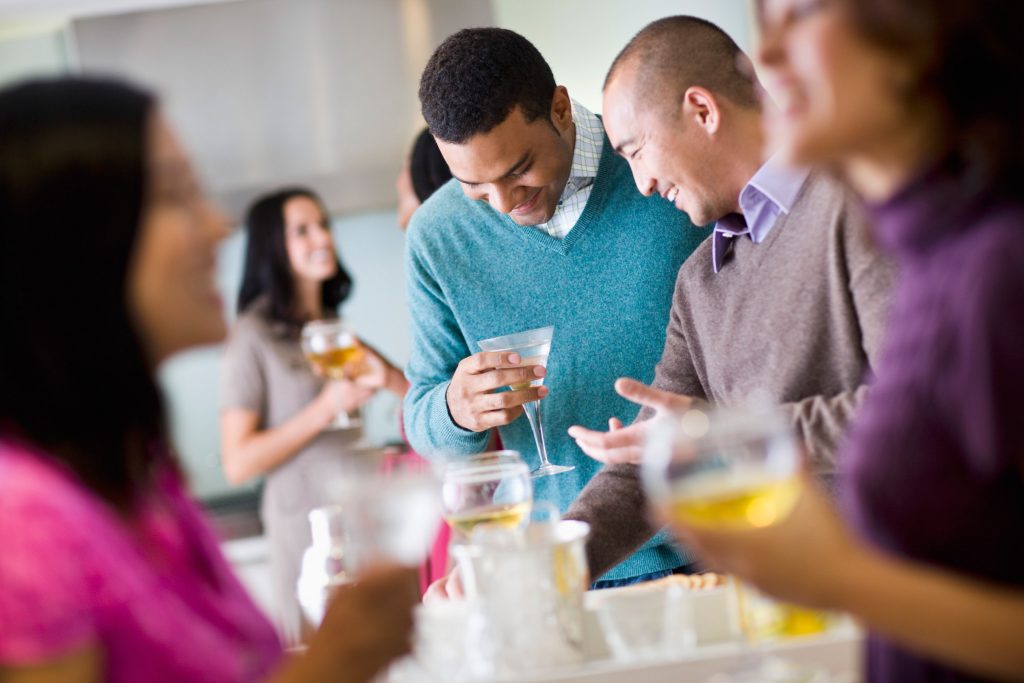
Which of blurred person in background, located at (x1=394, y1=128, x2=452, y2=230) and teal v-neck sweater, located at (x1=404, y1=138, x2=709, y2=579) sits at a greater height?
blurred person in background, located at (x1=394, y1=128, x2=452, y2=230)

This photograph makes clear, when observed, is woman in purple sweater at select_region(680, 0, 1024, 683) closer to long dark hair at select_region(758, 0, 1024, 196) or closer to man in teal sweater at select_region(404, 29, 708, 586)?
Answer: long dark hair at select_region(758, 0, 1024, 196)

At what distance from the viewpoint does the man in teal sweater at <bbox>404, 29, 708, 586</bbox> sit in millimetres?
2482

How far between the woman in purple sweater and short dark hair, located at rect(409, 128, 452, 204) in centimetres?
229

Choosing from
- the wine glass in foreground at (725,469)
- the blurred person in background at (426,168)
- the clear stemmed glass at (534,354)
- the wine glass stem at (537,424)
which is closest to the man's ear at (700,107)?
the clear stemmed glass at (534,354)

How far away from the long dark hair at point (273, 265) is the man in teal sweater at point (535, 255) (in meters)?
1.51

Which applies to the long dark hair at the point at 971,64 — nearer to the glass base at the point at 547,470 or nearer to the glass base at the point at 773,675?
the glass base at the point at 773,675

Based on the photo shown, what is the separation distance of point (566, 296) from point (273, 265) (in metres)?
1.83

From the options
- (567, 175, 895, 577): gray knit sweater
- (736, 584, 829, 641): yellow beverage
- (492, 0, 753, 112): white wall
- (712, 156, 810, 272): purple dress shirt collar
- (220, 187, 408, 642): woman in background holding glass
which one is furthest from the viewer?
(492, 0, 753, 112): white wall

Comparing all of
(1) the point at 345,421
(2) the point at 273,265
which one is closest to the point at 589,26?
(2) the point at 273,265

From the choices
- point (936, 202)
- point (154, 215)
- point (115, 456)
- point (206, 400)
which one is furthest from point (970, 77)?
point (206, 400)

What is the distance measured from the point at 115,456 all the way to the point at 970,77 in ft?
2.85

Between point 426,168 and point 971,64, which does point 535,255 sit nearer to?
point 426,168

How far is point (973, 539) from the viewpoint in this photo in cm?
98

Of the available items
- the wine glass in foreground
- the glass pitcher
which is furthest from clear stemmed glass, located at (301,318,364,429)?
the wine glass in foreground
